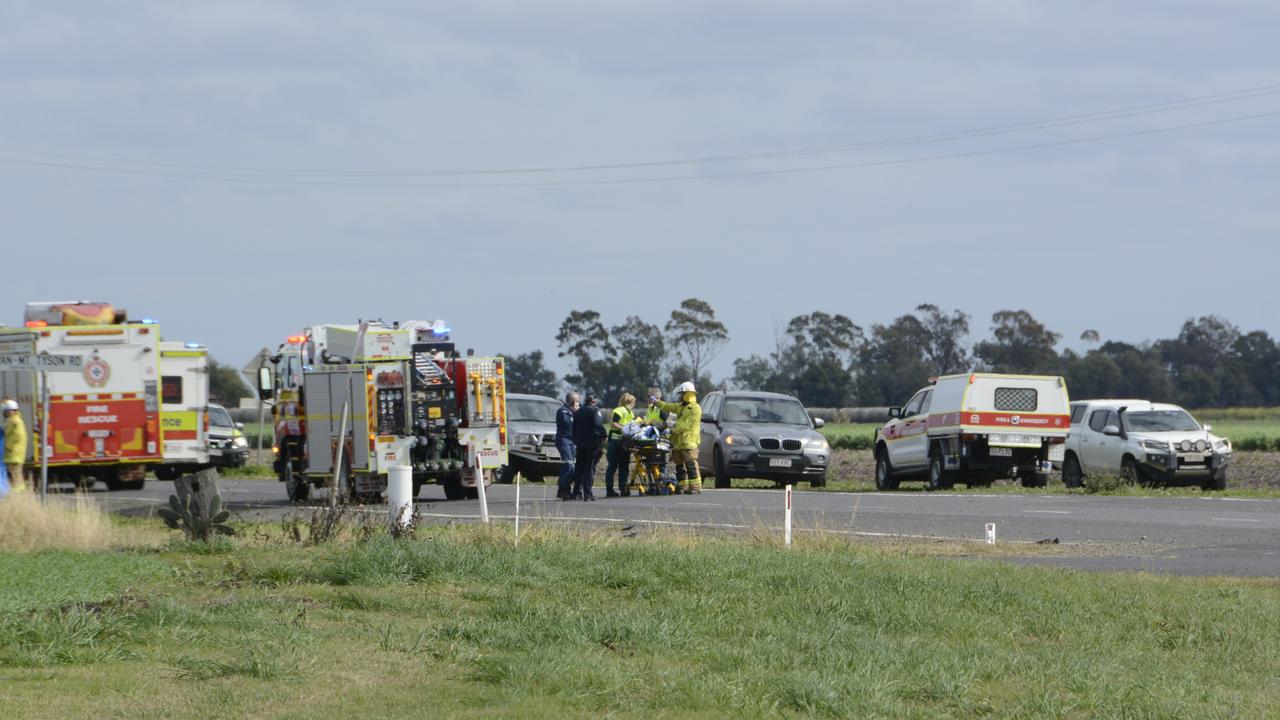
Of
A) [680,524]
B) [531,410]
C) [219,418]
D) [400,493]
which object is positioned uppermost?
[219,418]

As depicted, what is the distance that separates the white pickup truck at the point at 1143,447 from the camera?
1212 inches

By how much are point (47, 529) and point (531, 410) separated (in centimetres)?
1759

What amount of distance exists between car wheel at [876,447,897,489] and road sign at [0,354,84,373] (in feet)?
60.6

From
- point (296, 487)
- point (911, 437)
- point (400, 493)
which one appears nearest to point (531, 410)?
point (296, 487)

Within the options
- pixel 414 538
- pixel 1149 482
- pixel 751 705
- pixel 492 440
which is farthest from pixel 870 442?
pixel 751 705

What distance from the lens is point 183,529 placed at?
15.8m

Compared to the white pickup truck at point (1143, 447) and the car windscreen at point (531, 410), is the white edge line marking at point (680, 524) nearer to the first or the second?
the car windscreen at point (531, 410)

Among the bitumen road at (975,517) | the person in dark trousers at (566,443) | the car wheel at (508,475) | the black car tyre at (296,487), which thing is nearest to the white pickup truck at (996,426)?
the bitumen road at (975,517)

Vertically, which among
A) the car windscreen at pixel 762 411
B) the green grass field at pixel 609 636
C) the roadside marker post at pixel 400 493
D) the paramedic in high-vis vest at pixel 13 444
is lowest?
the green grass field at pixel 609 636

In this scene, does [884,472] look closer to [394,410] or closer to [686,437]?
[686,437]

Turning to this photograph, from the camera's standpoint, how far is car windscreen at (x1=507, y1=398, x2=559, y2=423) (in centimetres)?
3347

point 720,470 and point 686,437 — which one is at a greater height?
point 686,437

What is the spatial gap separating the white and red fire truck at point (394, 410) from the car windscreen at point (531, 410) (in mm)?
5690

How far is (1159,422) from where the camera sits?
105 feet
